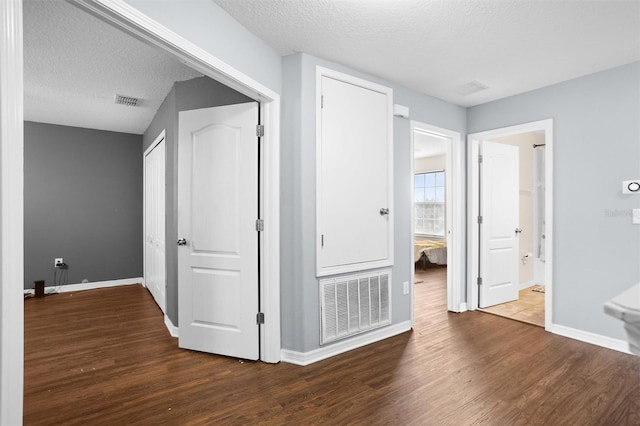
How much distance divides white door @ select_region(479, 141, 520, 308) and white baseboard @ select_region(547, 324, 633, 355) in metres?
0.90

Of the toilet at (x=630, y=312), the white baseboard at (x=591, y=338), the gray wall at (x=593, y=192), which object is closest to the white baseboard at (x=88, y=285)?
the white baseboard at (x=591, y=338)

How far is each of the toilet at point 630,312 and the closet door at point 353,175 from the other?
1.98 metres

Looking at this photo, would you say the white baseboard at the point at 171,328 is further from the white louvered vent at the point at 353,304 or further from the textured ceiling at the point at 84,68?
the textured ceiling at the point at 84,68

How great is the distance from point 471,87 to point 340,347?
9.55ft

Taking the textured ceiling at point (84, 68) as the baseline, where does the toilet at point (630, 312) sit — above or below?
below

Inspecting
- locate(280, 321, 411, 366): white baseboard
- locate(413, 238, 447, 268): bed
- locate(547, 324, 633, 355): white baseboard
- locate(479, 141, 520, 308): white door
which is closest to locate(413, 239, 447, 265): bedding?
locate(413, 238, 447, 268): bed

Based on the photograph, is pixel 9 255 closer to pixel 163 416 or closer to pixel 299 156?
pixel 163 416

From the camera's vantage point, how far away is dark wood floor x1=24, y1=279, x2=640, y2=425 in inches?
79.2

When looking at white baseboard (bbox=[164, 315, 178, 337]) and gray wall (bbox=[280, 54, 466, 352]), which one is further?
white baseboard (bbox=[164, 315, 178, 337])

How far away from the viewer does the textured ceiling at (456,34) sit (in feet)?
7.06

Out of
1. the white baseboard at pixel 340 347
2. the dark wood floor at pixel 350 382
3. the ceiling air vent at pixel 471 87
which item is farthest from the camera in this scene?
the ceiling air vent at pixel 471 87

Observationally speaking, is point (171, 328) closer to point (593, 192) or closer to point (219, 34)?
point (219, 34)

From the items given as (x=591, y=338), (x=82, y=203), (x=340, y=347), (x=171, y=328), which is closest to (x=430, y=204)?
(x=591, y=338)

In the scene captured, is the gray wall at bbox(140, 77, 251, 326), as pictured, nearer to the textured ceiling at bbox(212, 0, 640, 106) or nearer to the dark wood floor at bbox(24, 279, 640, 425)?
the dark wood floor at bbox(24, 279, 640, 425)
